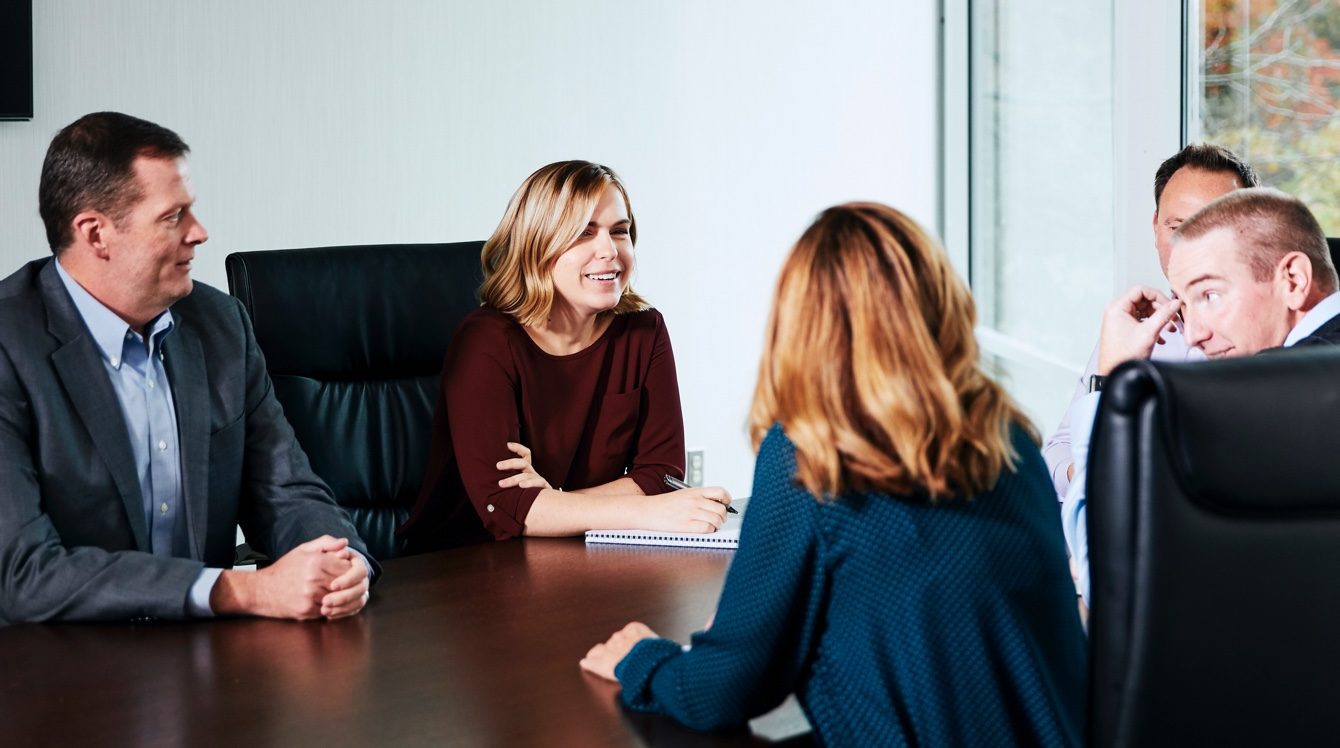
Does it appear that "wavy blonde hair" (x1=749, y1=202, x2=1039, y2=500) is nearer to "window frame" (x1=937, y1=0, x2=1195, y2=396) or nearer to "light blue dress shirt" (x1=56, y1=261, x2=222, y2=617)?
"light blue dress shirt" (x1=56, y1=261, x2=222, y2=617)

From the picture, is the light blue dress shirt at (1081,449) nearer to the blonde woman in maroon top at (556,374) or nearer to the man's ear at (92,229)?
the blonde woman in maroon top at (556,374)

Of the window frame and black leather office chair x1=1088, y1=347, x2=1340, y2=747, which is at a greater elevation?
the window frame

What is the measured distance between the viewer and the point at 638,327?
253cm

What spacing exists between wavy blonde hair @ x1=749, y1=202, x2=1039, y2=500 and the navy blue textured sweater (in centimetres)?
3

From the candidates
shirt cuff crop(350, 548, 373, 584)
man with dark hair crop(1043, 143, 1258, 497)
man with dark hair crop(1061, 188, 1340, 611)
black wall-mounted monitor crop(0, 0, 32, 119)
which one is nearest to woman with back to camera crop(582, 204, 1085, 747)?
shirt cuff crop(350, 548, 373, 584)

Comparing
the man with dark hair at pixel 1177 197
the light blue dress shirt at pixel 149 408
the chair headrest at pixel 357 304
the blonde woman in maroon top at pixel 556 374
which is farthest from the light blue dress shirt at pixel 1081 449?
the light blue dress shirt at pixel 149 408

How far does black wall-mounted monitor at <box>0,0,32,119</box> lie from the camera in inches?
125

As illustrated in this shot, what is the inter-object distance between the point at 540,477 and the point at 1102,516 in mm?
1286

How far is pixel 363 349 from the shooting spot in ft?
8.21

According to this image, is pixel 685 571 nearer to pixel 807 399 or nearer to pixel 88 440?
pixel 807 399

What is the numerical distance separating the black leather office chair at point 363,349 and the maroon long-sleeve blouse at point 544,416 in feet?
0.36

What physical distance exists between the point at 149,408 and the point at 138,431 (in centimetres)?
4

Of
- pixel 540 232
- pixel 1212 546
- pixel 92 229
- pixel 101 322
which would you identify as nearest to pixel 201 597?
pixel 101 322

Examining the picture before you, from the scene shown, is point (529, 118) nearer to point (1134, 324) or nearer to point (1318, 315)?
point (1134, 324)
